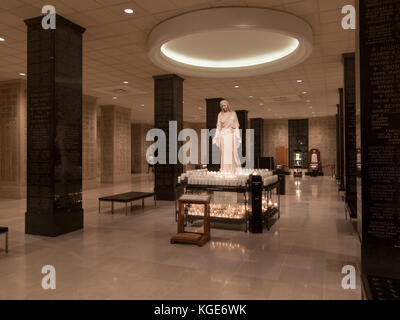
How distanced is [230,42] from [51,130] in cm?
467

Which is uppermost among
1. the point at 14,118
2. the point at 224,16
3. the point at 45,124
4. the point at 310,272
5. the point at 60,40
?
the point at 224,16

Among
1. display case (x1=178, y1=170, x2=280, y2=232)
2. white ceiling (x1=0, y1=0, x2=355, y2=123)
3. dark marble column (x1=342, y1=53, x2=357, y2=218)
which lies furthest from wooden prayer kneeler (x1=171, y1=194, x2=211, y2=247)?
A: dark marble column (x1=342, y1=53, x2=357, y2=218)

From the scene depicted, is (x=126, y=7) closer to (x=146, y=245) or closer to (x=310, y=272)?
(x=146, y=245)

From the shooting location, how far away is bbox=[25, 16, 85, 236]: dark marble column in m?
5.48

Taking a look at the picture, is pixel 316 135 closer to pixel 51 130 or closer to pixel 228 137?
pixel 228 137

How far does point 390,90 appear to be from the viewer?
10.4 feet

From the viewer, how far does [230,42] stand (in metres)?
7.34

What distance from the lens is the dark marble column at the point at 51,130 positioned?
5.48 m

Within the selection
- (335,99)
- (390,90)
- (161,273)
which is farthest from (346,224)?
(335,99)

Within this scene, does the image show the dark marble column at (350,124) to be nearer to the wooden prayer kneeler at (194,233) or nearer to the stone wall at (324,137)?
the wooden prayer kneeler at (194,233)

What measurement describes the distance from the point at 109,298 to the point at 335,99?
14420 mm

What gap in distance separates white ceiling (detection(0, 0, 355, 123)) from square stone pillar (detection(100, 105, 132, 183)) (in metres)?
1.80

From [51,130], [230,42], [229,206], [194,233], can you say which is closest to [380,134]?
[194,233]

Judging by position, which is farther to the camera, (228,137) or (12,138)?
(12,138)
